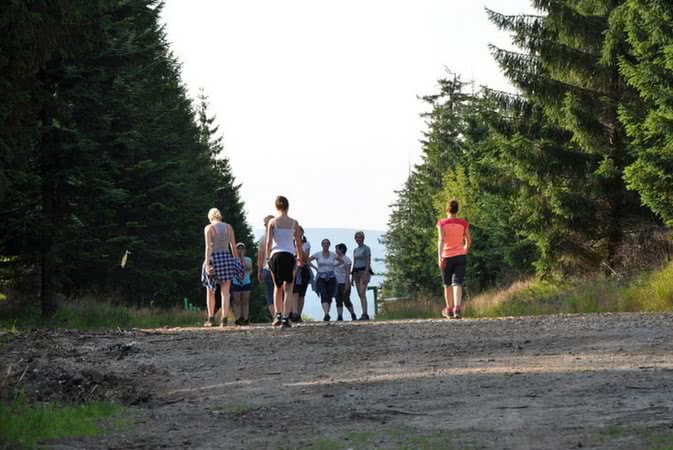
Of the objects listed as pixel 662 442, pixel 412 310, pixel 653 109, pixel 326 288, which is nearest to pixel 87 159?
pixel 326 288

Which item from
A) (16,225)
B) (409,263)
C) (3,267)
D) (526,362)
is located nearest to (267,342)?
(526,362)

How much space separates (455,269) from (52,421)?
35.0ft

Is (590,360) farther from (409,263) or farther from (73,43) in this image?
(409,263)

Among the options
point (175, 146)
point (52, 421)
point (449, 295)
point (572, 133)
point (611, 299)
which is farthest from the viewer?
point (175, 146)

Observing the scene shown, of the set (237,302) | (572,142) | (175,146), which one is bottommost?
(237,302)

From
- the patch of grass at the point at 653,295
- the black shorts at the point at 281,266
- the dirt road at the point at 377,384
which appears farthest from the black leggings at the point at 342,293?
the dirt road at the point at 377,384

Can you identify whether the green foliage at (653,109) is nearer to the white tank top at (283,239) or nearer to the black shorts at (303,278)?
the black shorts at (303,278)

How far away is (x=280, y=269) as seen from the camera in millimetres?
16109

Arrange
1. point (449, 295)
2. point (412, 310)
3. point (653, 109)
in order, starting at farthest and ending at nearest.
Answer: point (412, 310)
point (653, 109)
point (449, 295)

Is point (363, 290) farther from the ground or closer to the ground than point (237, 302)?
farther from the ground

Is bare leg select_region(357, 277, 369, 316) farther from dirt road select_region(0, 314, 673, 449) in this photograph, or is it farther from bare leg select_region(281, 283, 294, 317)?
dirt road select_region(0, 314, 673, 449)

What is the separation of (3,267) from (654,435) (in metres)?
22.3

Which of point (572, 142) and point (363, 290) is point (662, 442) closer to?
point (363, 290)

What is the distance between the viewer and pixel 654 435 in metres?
6.66
